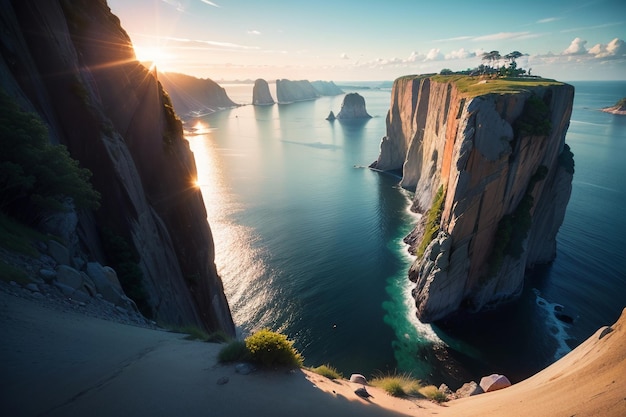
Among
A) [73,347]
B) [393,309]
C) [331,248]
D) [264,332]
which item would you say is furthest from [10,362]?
[331,248]

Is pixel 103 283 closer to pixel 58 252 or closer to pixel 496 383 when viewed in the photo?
pixel 58 252

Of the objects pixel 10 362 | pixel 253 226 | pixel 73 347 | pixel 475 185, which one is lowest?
pixel 253 226

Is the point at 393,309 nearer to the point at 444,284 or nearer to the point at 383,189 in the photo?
the point at 444,284

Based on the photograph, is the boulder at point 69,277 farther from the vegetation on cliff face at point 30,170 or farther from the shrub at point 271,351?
the shrub at point 271,351

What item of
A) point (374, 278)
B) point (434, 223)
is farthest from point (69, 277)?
point (434, 223)

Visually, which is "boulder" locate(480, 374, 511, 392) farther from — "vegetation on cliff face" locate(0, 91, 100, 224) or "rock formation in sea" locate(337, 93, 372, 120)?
"rock formation in sea" locate(337, 93, 372, 120)

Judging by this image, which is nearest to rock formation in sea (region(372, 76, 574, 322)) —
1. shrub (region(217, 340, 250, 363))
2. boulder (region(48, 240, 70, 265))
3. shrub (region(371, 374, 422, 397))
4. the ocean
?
the ocean
